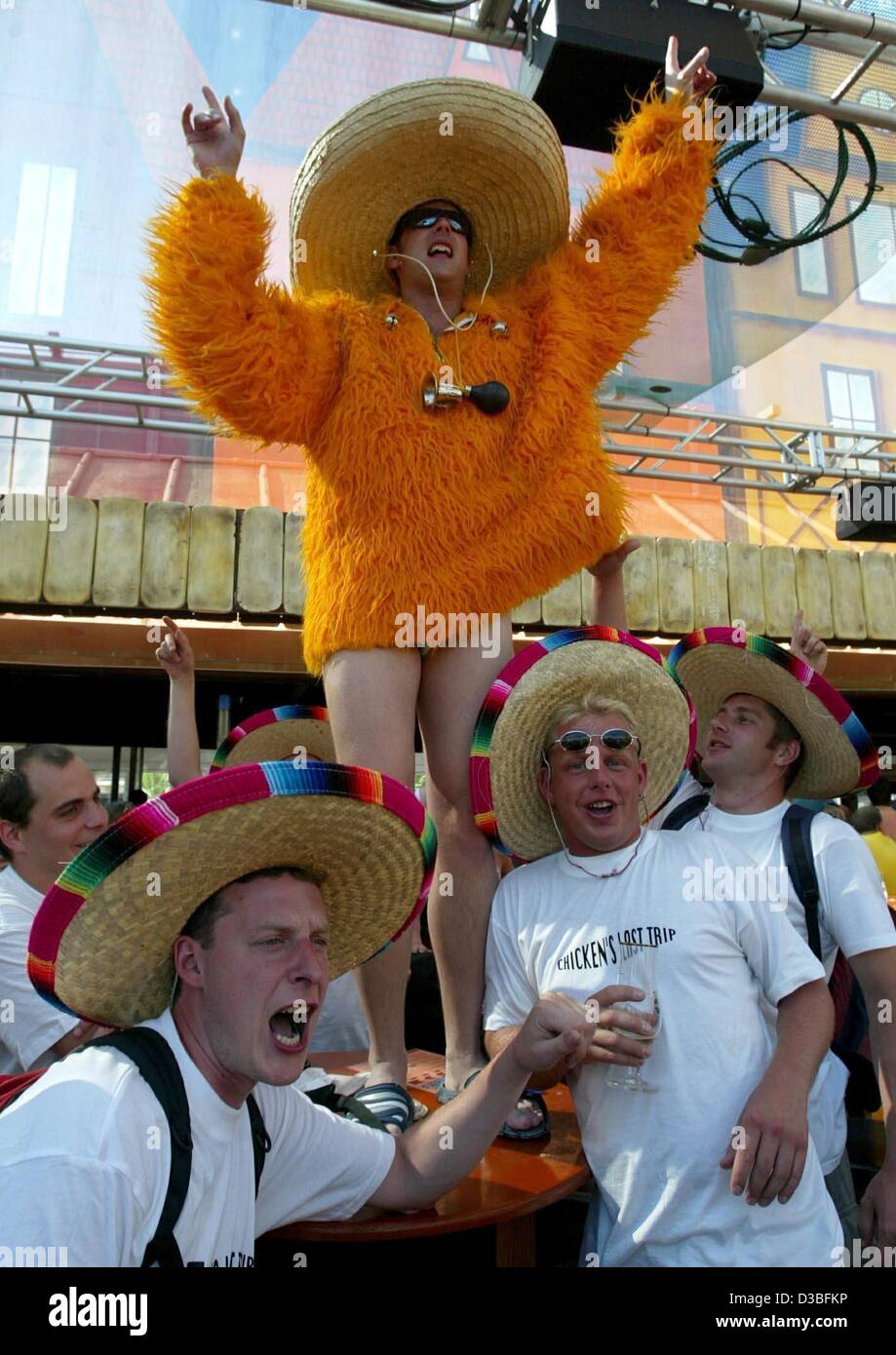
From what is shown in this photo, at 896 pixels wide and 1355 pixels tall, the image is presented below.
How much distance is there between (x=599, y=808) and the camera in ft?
5.29

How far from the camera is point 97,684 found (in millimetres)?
5914

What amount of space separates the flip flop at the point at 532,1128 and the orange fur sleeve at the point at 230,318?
1263 millimetres

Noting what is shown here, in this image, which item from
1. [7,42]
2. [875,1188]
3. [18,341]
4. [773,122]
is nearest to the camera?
[875,1188]

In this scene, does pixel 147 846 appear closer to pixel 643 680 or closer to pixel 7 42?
pixel 643 680

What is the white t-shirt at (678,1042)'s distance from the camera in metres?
1.31

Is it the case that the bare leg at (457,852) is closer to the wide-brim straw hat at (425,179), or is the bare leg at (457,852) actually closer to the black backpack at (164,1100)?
the black backpack at (164,1100)

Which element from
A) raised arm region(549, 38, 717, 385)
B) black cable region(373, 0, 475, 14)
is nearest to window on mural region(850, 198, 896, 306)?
black cable region(373, 0, 475, 14)

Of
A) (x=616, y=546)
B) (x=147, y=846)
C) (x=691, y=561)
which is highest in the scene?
(x=691, y=561)

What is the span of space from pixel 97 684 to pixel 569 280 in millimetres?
4562

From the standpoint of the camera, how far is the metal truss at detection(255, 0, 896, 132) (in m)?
3.10

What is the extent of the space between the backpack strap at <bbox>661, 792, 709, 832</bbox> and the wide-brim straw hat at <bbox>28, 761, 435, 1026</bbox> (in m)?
0.88
